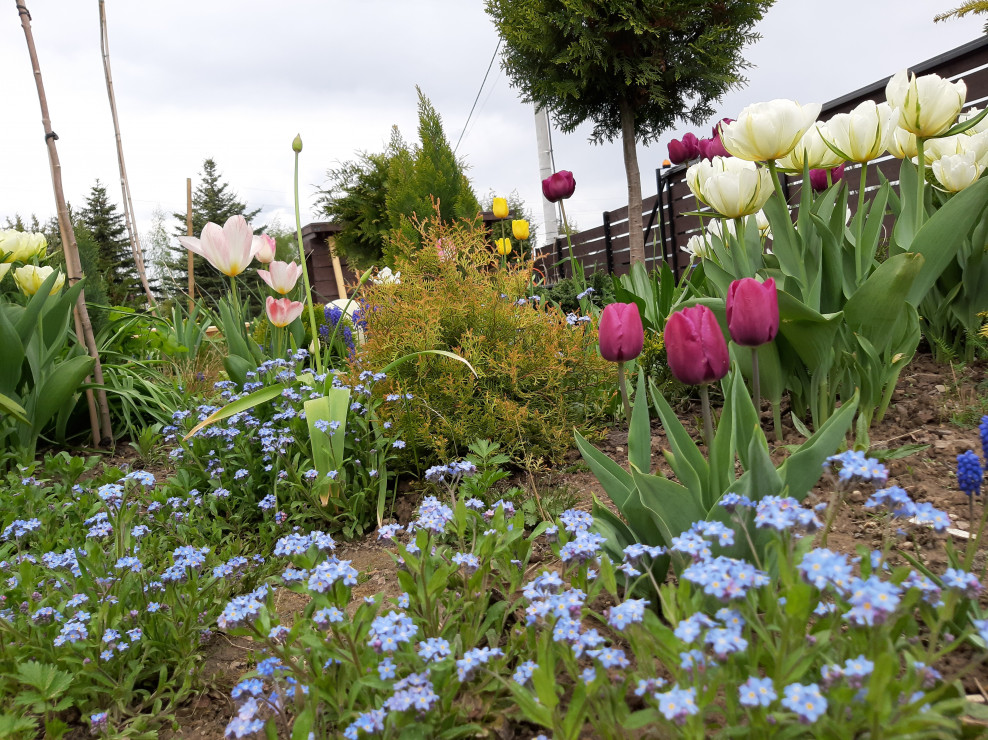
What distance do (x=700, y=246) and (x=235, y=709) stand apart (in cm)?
282

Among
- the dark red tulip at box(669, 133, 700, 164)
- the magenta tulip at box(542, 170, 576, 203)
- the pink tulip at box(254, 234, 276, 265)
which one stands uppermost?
the dark red tulip at box(669, 133, 700, 164)

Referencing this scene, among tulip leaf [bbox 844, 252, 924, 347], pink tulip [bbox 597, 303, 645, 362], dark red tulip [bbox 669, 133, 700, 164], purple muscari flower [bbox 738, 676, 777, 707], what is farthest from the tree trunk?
purple muscari flower [bbox 738, 676, 777, 707]

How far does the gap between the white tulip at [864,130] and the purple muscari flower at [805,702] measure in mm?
1831

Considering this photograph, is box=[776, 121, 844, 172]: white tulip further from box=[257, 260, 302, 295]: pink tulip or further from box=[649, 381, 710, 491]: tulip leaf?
box=[257, 260, 302, 295]: pink tulip

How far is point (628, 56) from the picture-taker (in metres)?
7.37

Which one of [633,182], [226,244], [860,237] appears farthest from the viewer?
[633,182]

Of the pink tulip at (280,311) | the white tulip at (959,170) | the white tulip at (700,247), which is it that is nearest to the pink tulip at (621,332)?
the white tulip at (700,247)

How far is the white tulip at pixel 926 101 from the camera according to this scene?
201 centimetres

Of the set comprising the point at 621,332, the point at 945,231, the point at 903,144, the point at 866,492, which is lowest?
the point at 866,492

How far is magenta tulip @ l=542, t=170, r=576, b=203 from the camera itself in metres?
4.43

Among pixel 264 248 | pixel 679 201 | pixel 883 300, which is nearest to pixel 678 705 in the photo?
pixel 883 300

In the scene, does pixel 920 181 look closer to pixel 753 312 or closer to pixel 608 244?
pixel 753 312

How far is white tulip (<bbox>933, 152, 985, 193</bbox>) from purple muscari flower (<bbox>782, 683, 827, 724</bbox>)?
96.6 inches

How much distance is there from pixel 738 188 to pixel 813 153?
21.0 inches
